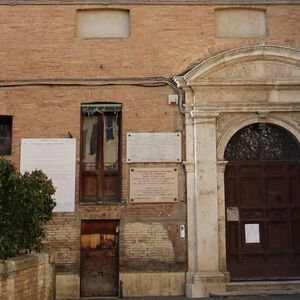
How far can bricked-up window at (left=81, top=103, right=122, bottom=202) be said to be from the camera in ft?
39.5

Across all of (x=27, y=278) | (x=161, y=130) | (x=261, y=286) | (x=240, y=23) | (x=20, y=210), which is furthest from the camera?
(x=240, y=23)

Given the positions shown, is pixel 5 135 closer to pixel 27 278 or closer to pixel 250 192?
pixel 27 278

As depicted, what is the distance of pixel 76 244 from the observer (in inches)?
457

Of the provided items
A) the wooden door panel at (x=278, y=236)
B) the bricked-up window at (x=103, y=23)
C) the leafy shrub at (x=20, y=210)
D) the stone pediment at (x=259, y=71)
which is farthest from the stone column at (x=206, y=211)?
the leafy shrub at (x=20, y=210)

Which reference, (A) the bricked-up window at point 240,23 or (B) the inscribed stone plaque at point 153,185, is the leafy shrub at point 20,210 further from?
(A) the bricked-up window at point 240,23

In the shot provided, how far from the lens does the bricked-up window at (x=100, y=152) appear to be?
12055 millimetres

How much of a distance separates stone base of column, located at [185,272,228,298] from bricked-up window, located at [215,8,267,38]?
5501 millimetres

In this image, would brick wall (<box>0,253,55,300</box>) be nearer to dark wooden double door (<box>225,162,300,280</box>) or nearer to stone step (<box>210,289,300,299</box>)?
stone step (<box>210,289,300,299</box>)

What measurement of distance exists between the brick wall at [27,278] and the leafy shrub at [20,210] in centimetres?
23

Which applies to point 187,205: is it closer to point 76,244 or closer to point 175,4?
point 76,244

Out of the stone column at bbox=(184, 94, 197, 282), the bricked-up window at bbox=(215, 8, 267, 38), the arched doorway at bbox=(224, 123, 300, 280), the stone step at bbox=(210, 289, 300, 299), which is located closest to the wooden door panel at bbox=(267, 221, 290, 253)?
the arched doorway at bbox=(224, 123, 300, 280)

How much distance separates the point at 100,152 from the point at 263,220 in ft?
13.3

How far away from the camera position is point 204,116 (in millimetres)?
11969

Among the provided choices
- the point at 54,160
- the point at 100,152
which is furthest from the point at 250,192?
the point at 54,160
